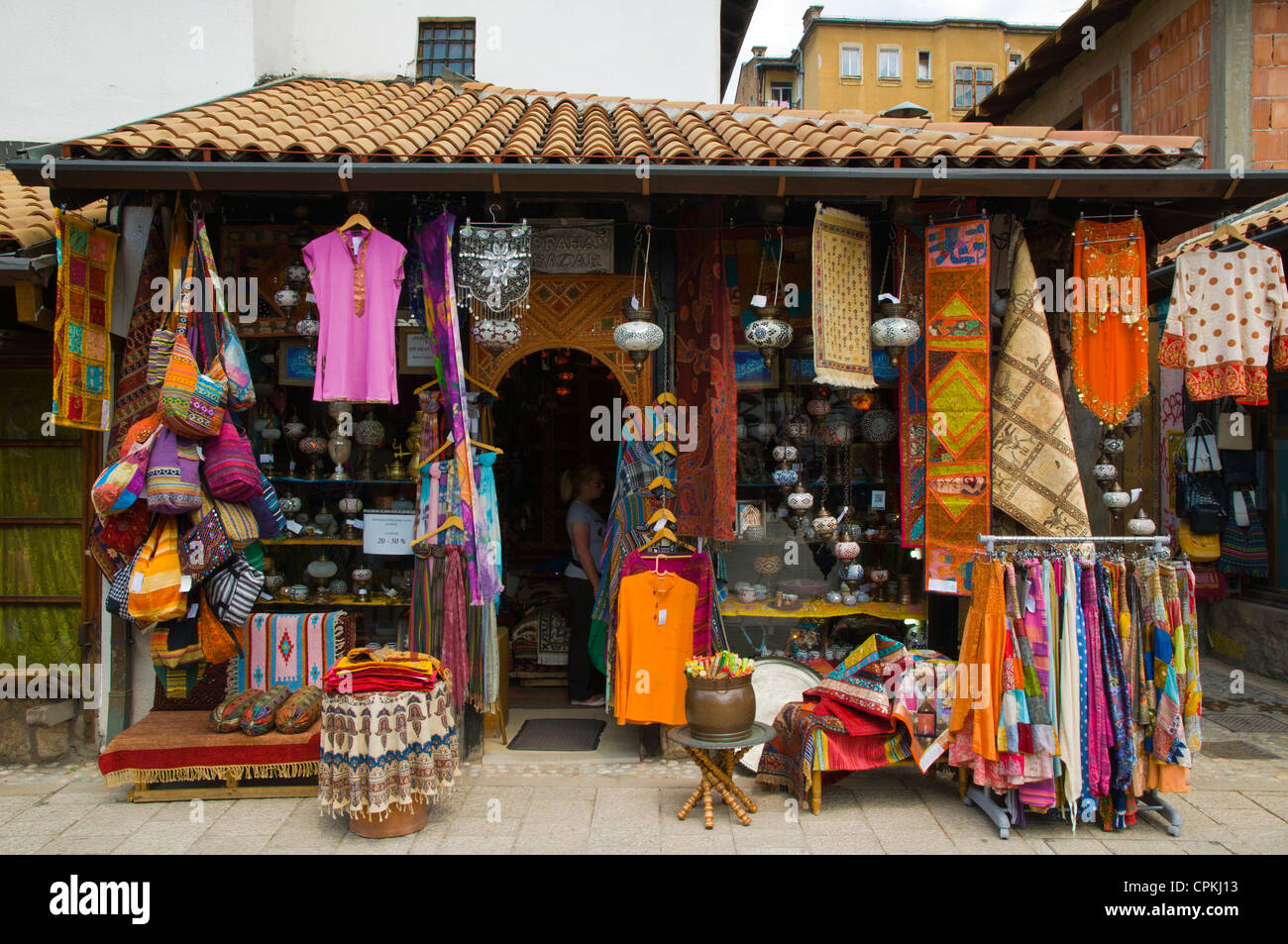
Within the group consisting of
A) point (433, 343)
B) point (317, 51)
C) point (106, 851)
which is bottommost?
point (106, 851)

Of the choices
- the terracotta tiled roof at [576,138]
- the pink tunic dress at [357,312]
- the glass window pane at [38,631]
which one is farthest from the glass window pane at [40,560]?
the terracotta tiled roof at [576,138]

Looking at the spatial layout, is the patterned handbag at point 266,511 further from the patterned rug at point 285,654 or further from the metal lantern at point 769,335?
the metal lantern at point 769,335

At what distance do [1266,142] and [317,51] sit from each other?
33.6ft

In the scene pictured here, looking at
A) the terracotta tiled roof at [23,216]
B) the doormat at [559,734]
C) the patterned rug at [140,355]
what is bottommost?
the doormat at [559,734]

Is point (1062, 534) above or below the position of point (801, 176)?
below

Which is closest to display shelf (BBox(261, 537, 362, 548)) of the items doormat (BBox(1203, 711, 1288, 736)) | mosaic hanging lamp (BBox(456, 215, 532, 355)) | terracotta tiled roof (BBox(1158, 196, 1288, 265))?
mosaic hanging lamp (BBox(456, 215, 532, 355))

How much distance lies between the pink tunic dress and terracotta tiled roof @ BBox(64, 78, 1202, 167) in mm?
552

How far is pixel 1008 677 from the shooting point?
4473 mm

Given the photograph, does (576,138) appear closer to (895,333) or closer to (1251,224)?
(895,333)

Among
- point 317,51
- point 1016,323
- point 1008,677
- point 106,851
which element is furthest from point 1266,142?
point 106,851

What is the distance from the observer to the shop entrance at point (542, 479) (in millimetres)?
7441

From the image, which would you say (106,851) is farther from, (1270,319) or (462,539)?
(1270,319)

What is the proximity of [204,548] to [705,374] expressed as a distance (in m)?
3.30

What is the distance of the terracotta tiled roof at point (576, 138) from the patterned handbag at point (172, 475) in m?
1.73
